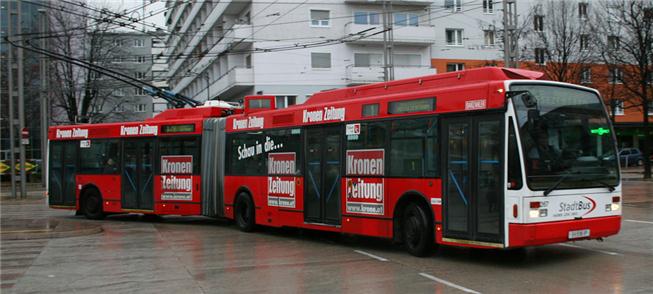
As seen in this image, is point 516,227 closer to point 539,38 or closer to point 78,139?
point 78,139

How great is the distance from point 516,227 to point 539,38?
1392 inches

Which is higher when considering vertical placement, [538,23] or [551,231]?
[538,23]

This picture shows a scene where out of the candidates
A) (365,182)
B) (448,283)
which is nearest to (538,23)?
(365,182)

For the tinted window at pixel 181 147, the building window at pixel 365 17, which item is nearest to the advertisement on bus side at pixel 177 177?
the tinted window at pixel 181 147

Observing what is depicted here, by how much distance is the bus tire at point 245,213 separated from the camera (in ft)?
51.4

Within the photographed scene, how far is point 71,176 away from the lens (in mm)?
20609

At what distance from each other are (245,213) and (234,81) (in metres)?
29.8

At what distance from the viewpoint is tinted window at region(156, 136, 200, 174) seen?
17.8m

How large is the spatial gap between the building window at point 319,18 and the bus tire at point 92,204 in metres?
28.5

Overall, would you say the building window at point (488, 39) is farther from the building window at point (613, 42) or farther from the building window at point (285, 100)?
the building window at point (285, 100)

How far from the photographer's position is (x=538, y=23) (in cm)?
4412

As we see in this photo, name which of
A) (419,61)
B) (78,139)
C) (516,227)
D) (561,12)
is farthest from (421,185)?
(419,61)

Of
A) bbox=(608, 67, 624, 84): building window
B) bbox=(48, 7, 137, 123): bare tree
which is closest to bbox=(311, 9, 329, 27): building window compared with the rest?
bbox=(48, 7, 137, 123): bare tree

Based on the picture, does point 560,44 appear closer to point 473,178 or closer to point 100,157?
point 100,157
